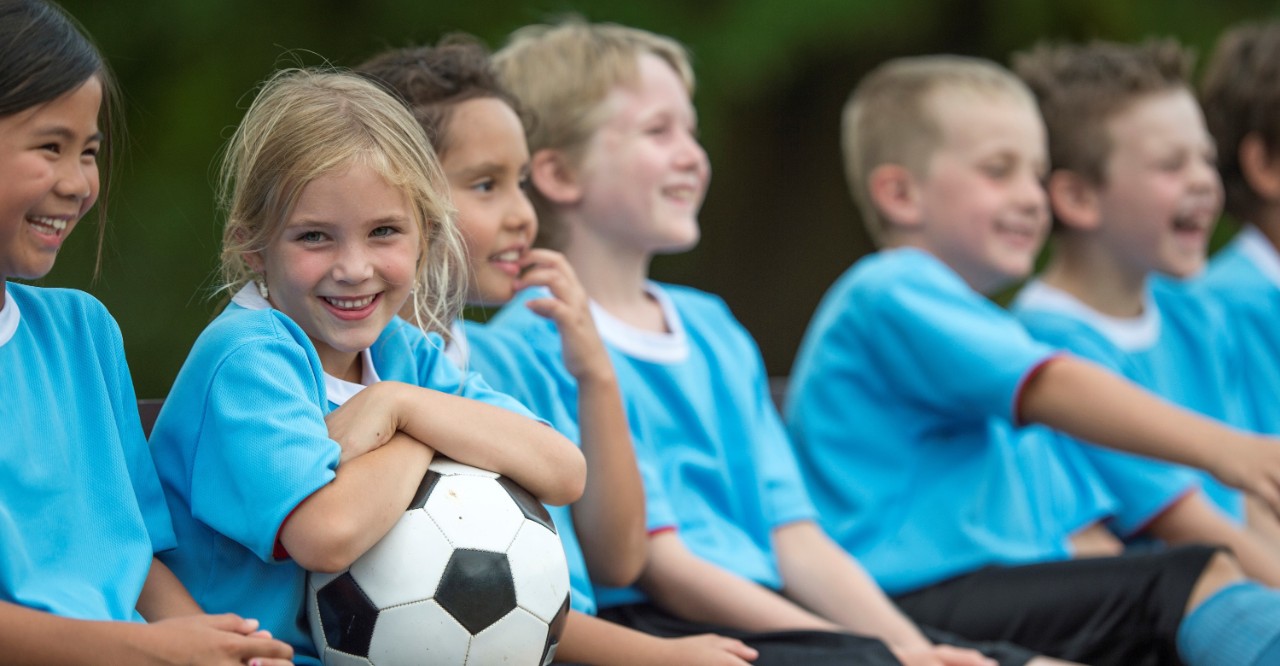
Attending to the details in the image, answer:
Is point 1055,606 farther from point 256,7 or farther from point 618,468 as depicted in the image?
point 256,7

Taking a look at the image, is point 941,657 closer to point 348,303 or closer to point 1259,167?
point 348,303

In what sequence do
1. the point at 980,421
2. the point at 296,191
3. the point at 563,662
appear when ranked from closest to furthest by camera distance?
the point at 296,191
the point at 563,662
the point at 980,421

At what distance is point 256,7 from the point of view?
5508 millimetres

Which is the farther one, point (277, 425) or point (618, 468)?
point (618, 468)

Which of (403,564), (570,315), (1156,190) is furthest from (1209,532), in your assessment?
(403,564)

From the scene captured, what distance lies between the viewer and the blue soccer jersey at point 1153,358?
4.00m

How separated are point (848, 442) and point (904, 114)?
3.03 feet

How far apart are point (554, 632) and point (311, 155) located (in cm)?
76

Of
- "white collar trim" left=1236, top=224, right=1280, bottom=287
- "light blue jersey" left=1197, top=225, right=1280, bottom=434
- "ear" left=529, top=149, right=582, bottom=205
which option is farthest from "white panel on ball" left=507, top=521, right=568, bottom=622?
"white collar trim" left=1236, top=224, right=1280, bottom=287

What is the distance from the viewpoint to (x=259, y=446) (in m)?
2.05

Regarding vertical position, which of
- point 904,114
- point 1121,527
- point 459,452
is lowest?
point 1121,527

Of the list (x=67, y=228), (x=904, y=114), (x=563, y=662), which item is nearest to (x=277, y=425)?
(x=67, y=228)

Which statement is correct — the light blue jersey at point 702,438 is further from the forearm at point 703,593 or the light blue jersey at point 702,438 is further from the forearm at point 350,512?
the forearm at point 350,512

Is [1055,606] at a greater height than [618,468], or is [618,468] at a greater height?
[618,468]
